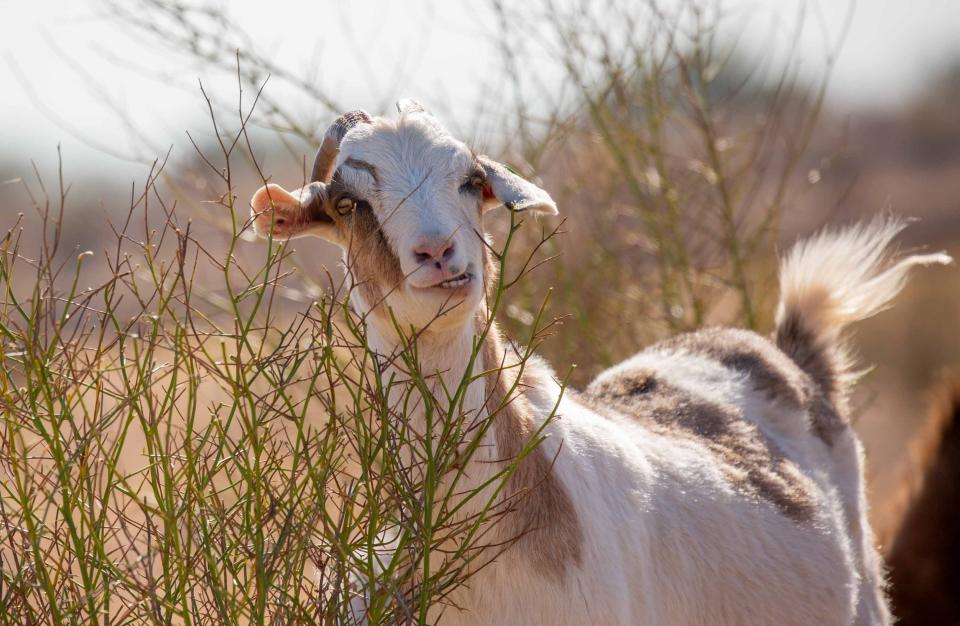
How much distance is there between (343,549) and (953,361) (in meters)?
13.1

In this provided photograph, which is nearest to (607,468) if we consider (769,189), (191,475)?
(191,475)

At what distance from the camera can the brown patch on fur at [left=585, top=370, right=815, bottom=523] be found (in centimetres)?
407

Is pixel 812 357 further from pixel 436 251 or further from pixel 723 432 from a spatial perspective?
pixel 436 251

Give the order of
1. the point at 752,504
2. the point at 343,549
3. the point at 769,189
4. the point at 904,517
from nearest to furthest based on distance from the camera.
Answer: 1. the point at 343,549
2. the point at 752,504
3. the point at 904,517
4. the point at 769,189

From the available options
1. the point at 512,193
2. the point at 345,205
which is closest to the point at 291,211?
the point at 345,205

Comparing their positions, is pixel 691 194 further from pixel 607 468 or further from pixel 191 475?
pixel 191 475

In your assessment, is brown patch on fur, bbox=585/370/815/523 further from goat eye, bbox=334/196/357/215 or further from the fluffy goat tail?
goat eye, bbox=334/196/357/215

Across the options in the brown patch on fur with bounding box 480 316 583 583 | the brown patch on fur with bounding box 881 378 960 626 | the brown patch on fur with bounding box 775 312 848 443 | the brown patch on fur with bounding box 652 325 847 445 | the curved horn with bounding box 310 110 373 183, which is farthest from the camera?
the brown patch on fur with bounding box 881 378 960 626

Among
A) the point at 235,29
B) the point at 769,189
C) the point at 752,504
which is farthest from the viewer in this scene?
the point at 769,189

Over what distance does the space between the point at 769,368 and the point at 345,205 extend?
86.5 inches

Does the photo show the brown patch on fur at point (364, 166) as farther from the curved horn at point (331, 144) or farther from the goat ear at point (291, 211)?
the curved horn at point (331, 144)

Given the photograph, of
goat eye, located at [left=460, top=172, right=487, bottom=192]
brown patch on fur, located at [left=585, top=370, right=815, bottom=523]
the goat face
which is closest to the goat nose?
the goat face

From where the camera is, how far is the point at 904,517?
5.73 metres

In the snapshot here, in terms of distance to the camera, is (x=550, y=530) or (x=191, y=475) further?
(x=550, y=530)
